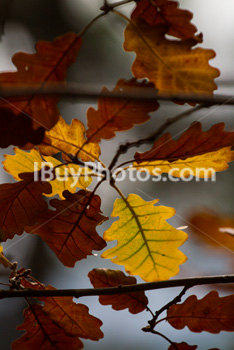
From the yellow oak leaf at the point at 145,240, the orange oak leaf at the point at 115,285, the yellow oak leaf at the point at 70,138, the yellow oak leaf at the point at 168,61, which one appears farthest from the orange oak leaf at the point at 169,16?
the orange oak leaf at the point at 115,285

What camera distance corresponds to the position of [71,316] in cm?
85

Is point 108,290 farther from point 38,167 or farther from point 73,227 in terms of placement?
point 38,167

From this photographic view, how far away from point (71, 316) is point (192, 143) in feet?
1.44

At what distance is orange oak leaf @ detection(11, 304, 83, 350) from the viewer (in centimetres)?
83

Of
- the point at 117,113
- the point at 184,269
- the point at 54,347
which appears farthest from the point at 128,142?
the point at 184,269

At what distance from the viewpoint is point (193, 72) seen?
27.8 inches

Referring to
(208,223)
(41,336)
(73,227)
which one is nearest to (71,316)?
(41,336)

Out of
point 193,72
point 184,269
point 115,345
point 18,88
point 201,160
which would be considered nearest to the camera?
point 18,88

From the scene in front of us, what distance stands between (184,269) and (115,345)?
1066 millimetres

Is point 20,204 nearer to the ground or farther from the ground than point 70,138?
nearer to the ground

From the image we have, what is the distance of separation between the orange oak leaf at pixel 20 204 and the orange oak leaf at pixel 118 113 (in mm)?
165

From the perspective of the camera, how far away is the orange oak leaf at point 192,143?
73cm

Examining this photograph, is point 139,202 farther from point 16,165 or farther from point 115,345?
point 115,345

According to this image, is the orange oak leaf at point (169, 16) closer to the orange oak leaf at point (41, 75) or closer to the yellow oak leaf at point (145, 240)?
the orange oak leaf at point (41, 75)
